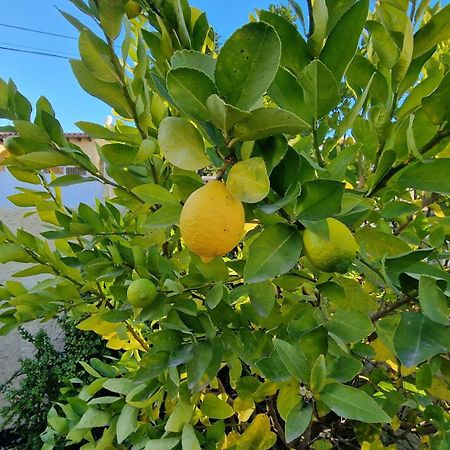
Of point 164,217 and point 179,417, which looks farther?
point 179,417

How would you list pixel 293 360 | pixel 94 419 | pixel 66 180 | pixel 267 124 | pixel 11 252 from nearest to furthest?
pixel 267 124
pixel 293 360
pixel 66 180
pixel 11 252
pixel 94 419

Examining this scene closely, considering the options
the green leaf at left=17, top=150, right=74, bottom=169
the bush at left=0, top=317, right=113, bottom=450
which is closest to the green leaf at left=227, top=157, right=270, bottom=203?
the green leaf at left=17, top=150, right=74, bottom=169

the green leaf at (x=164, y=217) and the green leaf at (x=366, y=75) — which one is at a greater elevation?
the green leaf at (x=366, y=75)

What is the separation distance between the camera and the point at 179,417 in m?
0.74

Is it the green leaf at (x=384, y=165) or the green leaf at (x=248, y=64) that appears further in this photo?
the green leaf at (x=384, y=165)

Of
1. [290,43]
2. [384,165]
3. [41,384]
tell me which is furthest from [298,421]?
[41,384]

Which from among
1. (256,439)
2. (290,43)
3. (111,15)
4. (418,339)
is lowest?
(256,439)

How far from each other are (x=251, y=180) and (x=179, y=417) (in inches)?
21.4

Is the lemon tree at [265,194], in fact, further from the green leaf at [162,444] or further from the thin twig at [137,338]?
the thin twig at [137,338]

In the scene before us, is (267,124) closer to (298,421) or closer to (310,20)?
(310,20)

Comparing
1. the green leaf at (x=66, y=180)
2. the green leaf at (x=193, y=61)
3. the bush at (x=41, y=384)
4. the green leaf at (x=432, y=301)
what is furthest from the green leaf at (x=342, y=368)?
the bush at (x=41, y=384)

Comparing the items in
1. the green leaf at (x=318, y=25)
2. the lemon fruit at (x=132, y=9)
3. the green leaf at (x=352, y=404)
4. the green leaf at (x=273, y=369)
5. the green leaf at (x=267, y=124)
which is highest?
the lemon fruit at (x=132, y=9)

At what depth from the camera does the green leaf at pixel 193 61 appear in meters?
0.38

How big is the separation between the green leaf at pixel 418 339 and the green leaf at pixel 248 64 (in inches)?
10.0
